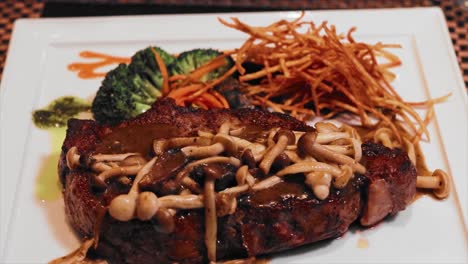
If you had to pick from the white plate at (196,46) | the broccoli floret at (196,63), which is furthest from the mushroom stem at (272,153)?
the broccoli floret at (196,63)

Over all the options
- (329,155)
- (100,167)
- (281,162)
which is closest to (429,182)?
(329,155)

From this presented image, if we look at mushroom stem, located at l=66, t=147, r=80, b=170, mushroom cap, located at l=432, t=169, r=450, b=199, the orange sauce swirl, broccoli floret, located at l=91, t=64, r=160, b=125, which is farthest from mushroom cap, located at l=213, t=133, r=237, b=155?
the orange sauce swirl

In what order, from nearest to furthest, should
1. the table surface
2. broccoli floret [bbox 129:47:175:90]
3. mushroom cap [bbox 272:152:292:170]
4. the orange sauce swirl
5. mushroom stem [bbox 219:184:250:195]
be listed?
mushroom stem [bbox 219:184:250:195]
mushroom cap [bbox 272:152:292:170]
broccoli floret [bbox 129:47:175:90]
the orange sauce swirl
the table surface

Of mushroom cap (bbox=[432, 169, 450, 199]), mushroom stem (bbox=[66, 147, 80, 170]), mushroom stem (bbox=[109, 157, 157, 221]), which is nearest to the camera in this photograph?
mushroom stem (bbox=[109, 157, 157, 221])

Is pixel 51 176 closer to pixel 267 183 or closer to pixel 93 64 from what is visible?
pixel 93 64

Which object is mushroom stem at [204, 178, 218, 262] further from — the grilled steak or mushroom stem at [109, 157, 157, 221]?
mushroom stem at [109, 157, 157, 221]

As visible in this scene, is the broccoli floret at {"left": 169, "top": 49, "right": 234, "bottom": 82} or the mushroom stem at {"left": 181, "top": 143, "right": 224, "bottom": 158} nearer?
the mushroom stem at {"left": 181, "top": 143, "right": 224, "bottom": 158}
